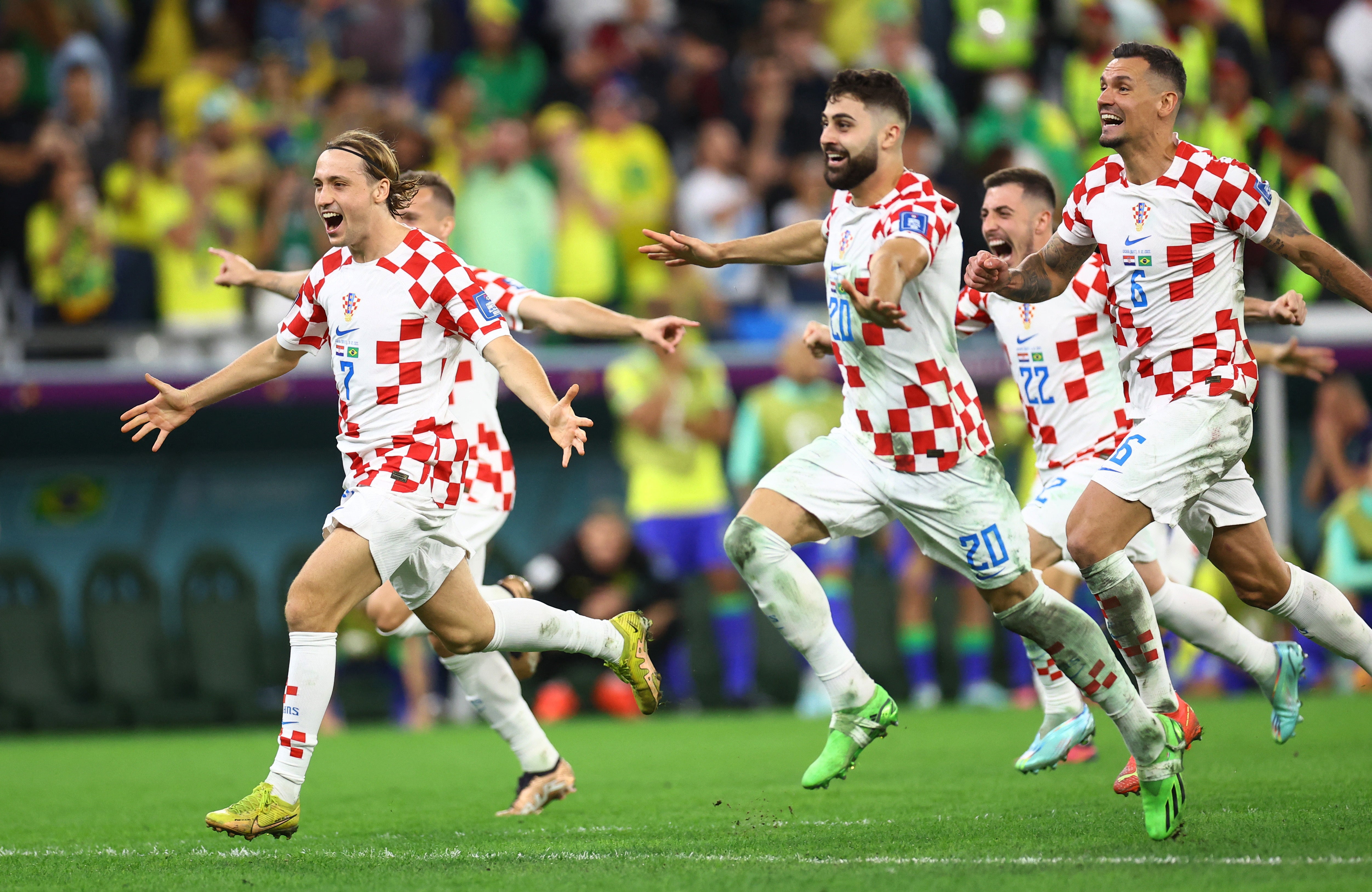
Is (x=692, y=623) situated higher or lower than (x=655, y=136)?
lower

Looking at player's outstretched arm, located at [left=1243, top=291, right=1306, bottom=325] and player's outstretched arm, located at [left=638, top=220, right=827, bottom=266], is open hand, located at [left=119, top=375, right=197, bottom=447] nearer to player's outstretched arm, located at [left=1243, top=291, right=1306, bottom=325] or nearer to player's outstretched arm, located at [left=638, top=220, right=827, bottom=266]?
player's outstretched arm, located at [left=638, top=220, right=827, bottom=266]

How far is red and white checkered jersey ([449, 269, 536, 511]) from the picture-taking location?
25.0 feet

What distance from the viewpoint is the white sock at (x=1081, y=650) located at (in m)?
5.76

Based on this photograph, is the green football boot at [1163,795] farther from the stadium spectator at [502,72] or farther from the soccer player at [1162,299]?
the stadium spectator at [502,72]

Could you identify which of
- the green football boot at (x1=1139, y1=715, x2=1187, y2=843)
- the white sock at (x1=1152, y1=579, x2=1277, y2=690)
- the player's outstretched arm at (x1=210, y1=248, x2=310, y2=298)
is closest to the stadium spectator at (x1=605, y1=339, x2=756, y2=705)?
the white sock at (x1=1152, y1=579, x2=1277, y2=690)

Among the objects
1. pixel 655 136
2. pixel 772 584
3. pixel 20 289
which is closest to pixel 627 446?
pixel 655 136

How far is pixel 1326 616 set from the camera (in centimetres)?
677

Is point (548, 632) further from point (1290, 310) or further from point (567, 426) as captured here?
point (1290, 310)

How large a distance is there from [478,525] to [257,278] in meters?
1.48

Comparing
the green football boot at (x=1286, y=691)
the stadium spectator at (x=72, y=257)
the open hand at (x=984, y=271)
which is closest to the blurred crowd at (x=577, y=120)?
the stadium spectator at (x=72, y=257)

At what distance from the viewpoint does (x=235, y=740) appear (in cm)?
1209

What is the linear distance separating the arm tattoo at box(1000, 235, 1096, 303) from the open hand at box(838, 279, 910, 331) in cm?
119

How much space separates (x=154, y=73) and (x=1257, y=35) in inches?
445

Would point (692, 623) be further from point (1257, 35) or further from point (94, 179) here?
point (1257, 35)
